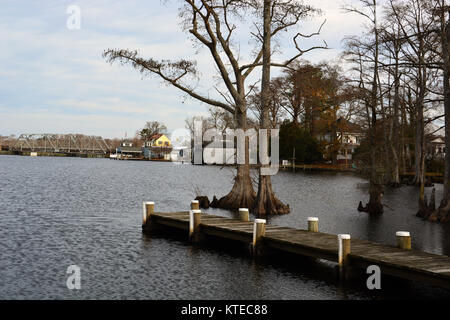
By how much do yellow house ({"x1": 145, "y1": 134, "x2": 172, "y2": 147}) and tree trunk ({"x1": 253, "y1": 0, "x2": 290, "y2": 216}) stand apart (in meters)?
136

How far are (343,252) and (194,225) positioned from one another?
6938 millimetres

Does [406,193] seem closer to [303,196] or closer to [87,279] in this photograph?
[303,196]

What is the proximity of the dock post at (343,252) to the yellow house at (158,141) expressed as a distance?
15107cm

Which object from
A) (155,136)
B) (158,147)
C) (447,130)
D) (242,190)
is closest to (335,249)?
(242,190)

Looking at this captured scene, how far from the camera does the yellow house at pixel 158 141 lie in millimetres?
163000

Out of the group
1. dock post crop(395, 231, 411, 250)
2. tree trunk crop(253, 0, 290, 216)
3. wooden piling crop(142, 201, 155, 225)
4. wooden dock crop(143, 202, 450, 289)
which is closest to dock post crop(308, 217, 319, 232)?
wooden dock crop(143, 202, 450, 289)

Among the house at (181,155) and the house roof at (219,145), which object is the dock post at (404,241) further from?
the house at (181,155)

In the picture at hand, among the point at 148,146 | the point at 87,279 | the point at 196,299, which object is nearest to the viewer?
the point at 196,299

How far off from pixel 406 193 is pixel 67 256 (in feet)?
115

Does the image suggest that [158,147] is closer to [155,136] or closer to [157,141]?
[157,141]

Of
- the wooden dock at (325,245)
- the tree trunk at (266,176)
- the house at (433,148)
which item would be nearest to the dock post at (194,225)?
the wooden dock at (325,245)
